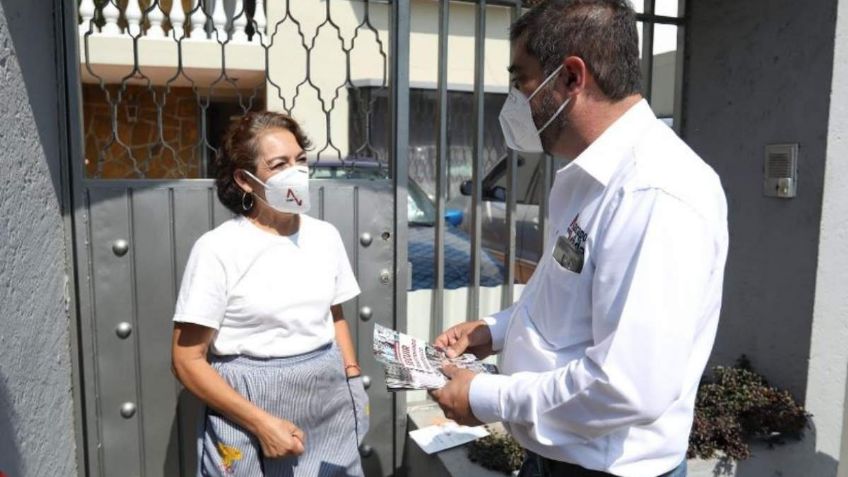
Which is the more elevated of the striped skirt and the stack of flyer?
the stack of flyer

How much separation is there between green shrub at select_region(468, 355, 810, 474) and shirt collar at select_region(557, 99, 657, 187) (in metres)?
1.61

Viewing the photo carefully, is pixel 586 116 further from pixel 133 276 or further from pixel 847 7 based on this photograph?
pixel 847 7

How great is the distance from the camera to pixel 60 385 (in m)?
2.31

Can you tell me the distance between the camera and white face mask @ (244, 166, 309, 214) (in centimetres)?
209

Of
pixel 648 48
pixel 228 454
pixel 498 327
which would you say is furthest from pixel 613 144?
pixel 648 48

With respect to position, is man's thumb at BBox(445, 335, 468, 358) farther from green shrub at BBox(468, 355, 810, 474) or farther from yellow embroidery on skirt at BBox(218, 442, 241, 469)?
green shrub at BBox(468, 355, 810, 474)

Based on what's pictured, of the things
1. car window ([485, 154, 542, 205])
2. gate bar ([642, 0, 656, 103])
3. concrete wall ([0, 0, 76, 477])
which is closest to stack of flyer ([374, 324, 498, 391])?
concrete wall ([0, 0, 76, 477])

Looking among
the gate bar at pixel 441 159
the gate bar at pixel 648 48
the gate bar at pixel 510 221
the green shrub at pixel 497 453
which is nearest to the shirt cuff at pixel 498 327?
the green shrub at pixel 497 453

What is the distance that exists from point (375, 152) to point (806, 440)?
231 centimetres

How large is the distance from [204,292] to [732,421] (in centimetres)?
229

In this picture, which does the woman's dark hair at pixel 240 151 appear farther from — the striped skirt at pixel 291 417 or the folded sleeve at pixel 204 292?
the striped skirt at pixel 291 417

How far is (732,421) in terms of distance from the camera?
289cm

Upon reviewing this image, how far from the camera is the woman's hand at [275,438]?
6.28ft

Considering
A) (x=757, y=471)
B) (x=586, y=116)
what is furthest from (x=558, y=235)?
(x=757, y=471)
